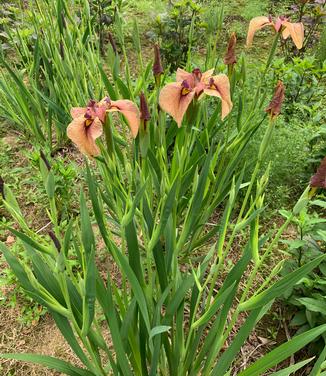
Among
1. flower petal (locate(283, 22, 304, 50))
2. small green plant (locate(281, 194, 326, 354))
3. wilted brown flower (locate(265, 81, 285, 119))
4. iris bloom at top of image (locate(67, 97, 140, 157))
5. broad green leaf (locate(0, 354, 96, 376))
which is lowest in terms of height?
small green plant (locate(281, 194, 326, 354))

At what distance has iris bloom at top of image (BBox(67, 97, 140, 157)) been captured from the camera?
2.41ft

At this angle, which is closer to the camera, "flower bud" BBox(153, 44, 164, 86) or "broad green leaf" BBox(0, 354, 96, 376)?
"broad green leaf" BBox(0, 354, 96, 376)

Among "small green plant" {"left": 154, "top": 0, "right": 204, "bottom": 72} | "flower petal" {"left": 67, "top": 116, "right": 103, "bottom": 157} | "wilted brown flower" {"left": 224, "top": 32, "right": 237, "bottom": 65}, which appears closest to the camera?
"flower petal" {"left": 67, "top": 116, "right": 103, "bottom": 157}

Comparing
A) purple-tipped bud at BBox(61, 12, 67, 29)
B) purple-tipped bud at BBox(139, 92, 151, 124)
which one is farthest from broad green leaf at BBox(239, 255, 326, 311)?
purple-tipped bud at BBox(61, 12, 67, 29)

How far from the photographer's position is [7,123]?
2.29 meters

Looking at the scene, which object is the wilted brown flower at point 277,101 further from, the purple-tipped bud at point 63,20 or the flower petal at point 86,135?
the purple-tipped bud at point 63,20

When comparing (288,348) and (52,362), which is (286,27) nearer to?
(288,348)

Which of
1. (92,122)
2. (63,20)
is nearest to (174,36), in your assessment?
(63,20)

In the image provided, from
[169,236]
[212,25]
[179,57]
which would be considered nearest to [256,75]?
[179,57]

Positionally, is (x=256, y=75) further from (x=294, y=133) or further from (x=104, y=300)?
(x=104, y=300)

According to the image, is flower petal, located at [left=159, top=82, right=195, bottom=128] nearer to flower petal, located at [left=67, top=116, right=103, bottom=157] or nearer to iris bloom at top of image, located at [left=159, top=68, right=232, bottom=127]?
iris bloom at top of image, located at [left=159, top=68, right=232, bottom=127]

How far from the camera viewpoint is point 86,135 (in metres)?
0.74

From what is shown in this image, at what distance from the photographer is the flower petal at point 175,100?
80 cm

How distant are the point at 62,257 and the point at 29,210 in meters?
1.17
